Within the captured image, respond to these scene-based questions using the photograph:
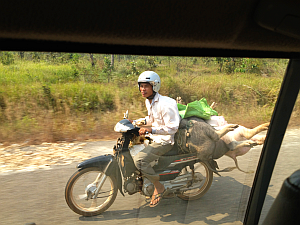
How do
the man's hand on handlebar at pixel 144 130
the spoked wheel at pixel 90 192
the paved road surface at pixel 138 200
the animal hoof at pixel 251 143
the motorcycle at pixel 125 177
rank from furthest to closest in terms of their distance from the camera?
1. the man's hand on handlebar at pixel 144 130
2. the animal hoof at pixel 251 143
3. the motorcycle at pixel 125 177
4. the spoked wheel at pixel 90 192
5. the paved road surface at pixel 138 200

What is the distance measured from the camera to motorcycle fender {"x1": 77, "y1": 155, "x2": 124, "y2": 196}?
2032 millimetres

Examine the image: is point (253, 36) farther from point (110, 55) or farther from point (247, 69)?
point (110, 55)

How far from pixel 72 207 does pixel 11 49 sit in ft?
3.35

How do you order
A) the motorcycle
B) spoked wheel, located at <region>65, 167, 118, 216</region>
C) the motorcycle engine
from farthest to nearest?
1. the motorcycle engine
2. the motorcycle
3. spoked wheel, located at <region>65, 167, 118, 216</region>

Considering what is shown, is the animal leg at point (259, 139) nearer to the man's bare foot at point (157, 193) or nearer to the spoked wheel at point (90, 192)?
the man's bare foot at point (157, 193)

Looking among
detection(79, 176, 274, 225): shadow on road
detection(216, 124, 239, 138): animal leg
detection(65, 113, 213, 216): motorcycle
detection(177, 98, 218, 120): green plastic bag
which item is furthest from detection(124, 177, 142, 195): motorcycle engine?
detection(216, 124, 239, 138): animal leg

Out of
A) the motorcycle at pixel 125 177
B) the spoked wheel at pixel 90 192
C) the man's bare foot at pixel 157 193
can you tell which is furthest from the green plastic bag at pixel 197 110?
the spoked wheel at pixel 90 192

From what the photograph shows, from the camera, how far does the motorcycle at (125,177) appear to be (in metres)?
1.97

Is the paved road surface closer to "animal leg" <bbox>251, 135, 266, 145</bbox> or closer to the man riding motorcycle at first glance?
"animal leg" <bbox>251, 135, 266, 145</bbox>

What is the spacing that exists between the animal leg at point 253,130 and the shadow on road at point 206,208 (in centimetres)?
36

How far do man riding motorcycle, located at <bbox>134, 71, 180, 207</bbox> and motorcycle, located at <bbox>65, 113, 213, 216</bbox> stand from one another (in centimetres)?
5

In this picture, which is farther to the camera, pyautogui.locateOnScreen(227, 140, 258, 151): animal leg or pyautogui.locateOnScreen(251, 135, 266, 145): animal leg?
pyautogui.locateOnScreen(227, 140, 258, 151): animal leg

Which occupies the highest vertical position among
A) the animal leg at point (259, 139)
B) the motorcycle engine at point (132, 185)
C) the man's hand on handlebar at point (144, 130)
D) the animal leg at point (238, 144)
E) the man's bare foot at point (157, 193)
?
the animal leg at point (259, 139)

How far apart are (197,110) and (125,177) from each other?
849 millimetres
